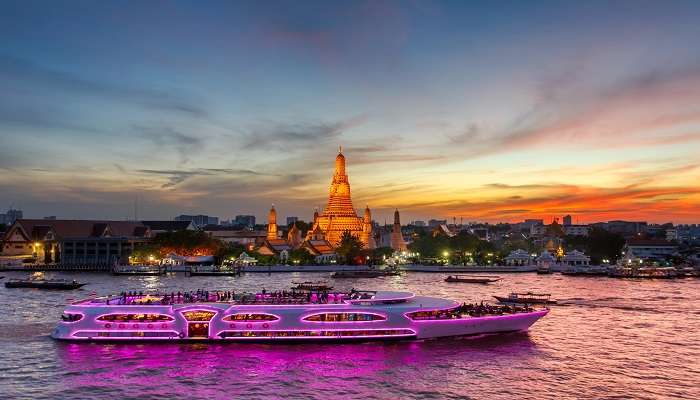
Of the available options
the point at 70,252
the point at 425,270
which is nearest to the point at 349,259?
the point at 425,270

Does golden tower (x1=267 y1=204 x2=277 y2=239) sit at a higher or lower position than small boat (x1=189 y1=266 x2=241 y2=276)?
higher

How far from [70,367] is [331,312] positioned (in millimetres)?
16499

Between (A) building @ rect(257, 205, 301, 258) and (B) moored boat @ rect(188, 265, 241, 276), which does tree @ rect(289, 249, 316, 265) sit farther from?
(B) moored boat @ rect(188, 265, 241, 276)

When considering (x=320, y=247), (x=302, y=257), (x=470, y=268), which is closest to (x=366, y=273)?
(x=470, y=268)

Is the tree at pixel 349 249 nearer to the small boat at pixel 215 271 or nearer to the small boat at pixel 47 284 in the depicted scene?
the small boat at pixel 215 271

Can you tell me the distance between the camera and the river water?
31.4 metres

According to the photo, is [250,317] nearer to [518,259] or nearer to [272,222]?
[518,259]

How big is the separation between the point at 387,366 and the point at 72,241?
10692 cm

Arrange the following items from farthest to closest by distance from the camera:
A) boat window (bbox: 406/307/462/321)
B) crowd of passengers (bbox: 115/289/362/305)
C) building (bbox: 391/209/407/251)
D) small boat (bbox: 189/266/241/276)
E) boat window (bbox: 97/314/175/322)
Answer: building (bbox: 391/209/407/251) → small boat (bbox: 189/266/241/276) → crowd of passengers (bbox: 115/289/362/305) → boat window (bbox: 406/307/462/321) → boat window (bbox: 97/314/175/322)

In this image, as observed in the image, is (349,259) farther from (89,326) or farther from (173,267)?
(89,326)

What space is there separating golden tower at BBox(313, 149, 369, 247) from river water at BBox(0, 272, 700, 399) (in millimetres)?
102565

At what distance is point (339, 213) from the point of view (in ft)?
511

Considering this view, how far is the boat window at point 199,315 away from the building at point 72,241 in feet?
269

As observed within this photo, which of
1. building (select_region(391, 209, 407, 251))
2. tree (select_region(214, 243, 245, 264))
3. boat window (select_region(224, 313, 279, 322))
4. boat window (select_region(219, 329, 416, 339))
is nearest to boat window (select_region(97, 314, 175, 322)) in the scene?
boat window (select_region(224, 313, 279, 322))
